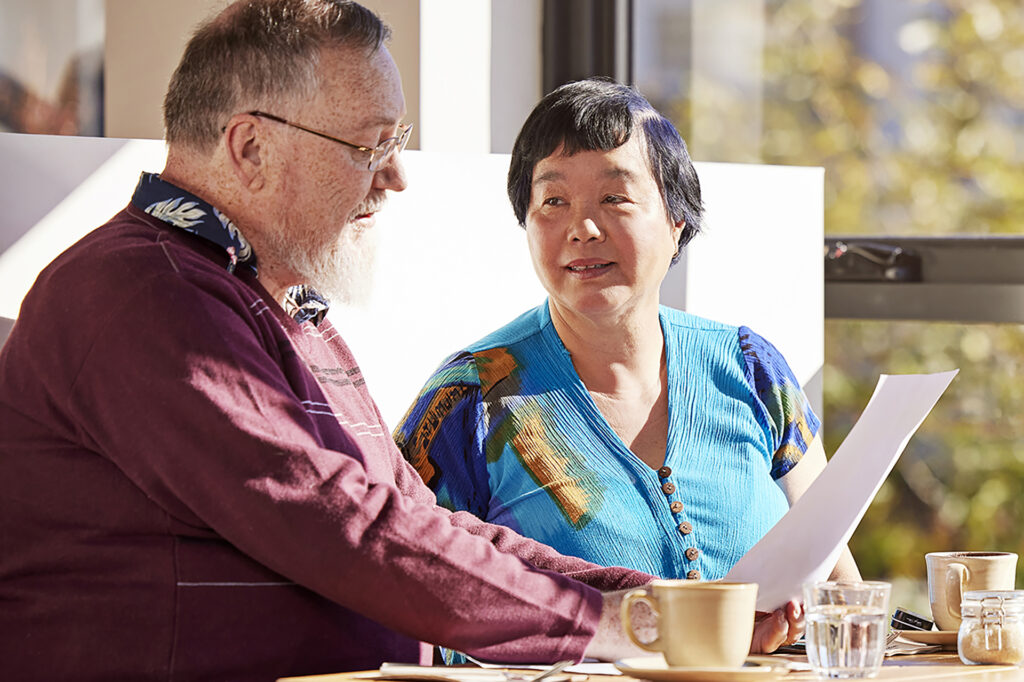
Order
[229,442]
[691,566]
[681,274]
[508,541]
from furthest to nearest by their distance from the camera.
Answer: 1. [681,274]
2. [691,566]
3. [508,541]
4. [229,442]

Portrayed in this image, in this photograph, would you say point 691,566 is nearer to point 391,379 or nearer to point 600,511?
point 600,511

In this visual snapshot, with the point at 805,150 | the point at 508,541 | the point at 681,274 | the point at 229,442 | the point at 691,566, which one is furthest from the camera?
the point at 805,150

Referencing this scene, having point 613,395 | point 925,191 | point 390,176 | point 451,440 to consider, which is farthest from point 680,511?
point 925,191

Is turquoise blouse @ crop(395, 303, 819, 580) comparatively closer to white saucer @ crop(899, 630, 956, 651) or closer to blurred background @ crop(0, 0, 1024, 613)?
white saucer @ crop(899, 630, 956, 651)

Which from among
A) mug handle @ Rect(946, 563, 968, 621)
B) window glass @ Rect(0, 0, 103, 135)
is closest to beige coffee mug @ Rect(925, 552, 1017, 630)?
mug handle @ Rect(946, 563, 968, 621)

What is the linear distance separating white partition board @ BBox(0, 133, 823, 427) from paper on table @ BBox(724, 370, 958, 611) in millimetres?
1010

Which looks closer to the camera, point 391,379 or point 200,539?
point 200,539

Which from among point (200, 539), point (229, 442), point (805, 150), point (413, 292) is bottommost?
point (200, 539)

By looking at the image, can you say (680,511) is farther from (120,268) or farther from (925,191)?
(925,191)

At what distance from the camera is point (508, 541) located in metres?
1.84

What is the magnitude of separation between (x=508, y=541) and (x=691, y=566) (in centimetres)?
38

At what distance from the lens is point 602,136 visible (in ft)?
7.49

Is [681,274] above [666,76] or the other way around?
the other way around

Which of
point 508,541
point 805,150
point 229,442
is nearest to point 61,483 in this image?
point 229,442
